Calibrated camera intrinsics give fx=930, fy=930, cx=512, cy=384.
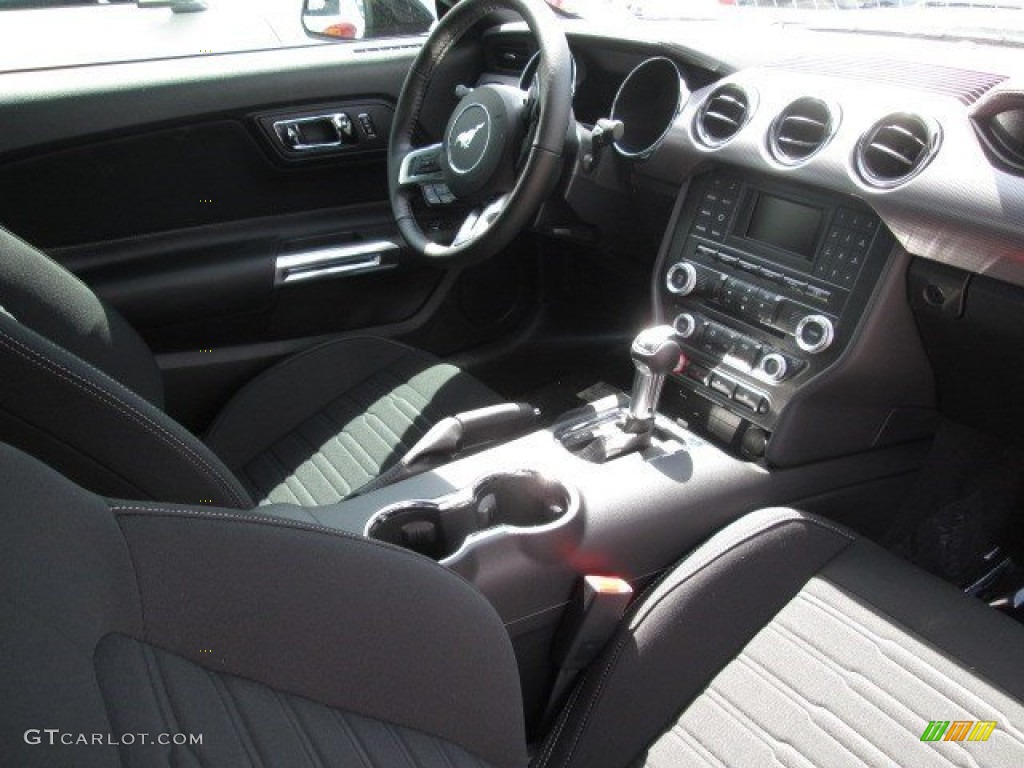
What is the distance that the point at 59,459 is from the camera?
928mm

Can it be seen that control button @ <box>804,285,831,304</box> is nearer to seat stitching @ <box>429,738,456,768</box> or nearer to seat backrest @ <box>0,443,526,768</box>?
seat backrest @ <box>0,443,526,768</box>

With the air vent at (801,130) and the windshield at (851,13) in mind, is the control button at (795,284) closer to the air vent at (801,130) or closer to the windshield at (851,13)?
the air vent at (801,130)

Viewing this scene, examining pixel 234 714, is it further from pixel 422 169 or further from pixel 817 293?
pixel 422 169

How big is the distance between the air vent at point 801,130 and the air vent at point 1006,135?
227mm

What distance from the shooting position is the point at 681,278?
5.22ft

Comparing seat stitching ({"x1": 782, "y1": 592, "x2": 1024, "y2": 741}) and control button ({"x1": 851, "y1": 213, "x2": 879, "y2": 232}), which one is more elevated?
control button ({"x1": 851, "y1": 213, "x2": 879, "y2": 232})

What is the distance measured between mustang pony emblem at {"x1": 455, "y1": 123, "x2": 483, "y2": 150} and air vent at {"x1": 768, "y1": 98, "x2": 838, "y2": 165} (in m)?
0.51

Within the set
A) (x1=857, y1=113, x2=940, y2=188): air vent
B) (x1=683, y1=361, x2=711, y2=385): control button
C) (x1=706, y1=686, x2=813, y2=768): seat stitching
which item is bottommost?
(x1=706, y1=686, x2=813, y2=768): seat stitching

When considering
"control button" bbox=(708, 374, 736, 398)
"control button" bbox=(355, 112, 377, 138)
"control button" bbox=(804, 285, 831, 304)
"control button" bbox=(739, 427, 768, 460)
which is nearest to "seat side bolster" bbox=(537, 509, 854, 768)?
"control button" bbox=(739, 427, 768, 460)

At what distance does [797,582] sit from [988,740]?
30 centimetres

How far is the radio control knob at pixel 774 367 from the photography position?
54.9 inches

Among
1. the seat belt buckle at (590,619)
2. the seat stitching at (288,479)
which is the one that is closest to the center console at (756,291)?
the seat belt buckle at (590,619)

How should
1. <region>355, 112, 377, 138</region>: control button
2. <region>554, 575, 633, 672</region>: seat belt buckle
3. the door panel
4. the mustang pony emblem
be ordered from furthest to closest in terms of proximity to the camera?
<region>355, 112, 377, 138</region>: control button < the door panel < the mustang pony emblem < <region>554, 575, 633, 672</region>: seat belt buckle

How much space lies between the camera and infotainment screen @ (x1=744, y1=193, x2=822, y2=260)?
4.60 feet
